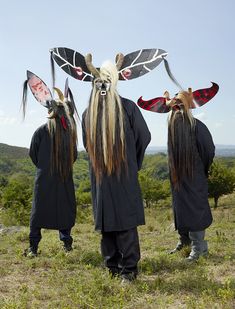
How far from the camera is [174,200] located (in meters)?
5.07

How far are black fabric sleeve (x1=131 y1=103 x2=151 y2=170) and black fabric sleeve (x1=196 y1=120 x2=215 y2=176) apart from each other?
40.4 inches

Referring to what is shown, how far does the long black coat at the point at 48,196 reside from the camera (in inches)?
211

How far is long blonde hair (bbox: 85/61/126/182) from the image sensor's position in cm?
388

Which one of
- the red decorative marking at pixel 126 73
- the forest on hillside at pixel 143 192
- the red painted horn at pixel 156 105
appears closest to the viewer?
the red decorative marking at pixel 126 73

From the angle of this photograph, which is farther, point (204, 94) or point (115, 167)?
point (204, 94)

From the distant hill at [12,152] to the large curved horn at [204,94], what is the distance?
14918 cm

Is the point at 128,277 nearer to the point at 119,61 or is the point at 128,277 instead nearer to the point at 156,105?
the point at 119,61

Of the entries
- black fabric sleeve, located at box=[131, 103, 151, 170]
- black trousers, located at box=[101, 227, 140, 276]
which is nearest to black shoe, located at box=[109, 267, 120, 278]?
black trousers, located at box=[101, 227, 140, 276]

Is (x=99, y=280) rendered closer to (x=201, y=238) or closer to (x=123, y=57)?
(x=201, y=238)

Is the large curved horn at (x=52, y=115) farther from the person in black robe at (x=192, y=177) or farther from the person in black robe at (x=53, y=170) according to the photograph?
the person in black robe at (x=192, y=177)

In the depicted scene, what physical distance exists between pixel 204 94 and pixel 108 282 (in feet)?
9.10

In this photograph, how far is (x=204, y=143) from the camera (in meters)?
4.87

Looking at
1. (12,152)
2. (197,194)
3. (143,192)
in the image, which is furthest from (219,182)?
(12,152)

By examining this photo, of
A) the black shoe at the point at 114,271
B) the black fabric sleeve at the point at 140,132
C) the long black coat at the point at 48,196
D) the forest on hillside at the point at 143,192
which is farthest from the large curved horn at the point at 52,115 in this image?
the black shoe at the point at 114,271
